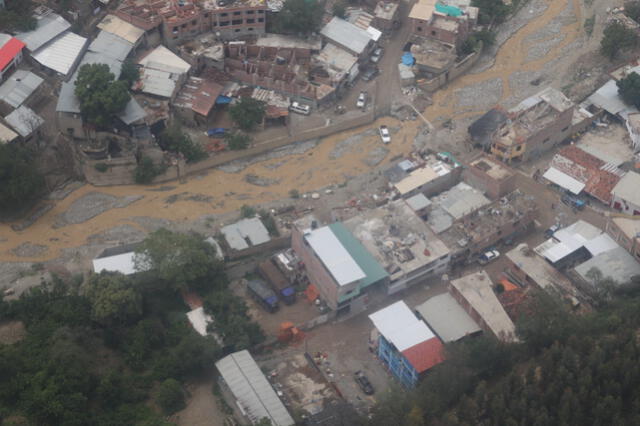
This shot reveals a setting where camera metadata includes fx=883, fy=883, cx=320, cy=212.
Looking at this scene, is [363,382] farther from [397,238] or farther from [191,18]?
[191,18]

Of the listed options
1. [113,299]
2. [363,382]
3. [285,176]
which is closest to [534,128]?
[285,176]

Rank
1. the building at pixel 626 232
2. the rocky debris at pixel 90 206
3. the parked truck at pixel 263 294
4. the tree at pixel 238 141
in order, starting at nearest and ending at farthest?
1. the parked truck at pixel 263 294
2. the building at pixel 626 232
3. the rocky debris at pixel 90 206
4. the tree at pixel 238 141

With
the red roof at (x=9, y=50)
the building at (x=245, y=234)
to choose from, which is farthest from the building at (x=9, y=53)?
the building at (x=245, y=234)

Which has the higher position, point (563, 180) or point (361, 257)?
point (563, 180)

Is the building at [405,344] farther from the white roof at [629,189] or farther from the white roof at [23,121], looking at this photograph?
the white roof at [23,121]

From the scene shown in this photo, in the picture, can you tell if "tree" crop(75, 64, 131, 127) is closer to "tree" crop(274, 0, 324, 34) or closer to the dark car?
"tree" crop(274, 0, 324, 34)

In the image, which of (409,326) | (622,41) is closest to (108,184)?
(409,326)

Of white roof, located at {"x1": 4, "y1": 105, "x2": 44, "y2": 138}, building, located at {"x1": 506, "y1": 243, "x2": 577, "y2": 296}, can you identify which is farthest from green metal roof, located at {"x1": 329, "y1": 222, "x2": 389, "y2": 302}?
white roof, located at {"x1": 4, "y1": 105, "x2": 44, "y2": 138}
